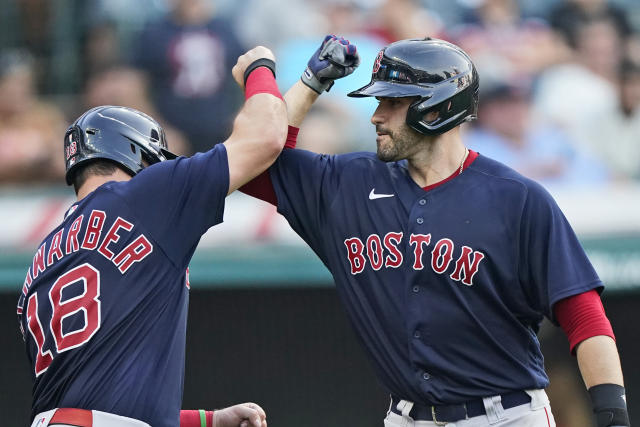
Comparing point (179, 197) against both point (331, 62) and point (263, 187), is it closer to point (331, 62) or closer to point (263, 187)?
point (263, 187)

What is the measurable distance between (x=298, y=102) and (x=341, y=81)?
13.7 feet

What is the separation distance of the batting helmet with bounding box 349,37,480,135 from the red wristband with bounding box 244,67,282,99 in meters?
0.32

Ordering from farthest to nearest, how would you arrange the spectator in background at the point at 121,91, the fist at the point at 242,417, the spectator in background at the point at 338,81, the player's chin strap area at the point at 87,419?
the spectator in background at the point at 121,91 → the spectator in background at the point at 338,81 → the fist at the point at 242,417 → the player's chin strap area at the point at 87,419

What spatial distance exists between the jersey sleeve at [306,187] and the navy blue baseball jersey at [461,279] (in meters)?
0.15

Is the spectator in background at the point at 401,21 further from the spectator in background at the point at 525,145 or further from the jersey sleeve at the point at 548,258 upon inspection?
the jersey sleeve at the point at 548,258

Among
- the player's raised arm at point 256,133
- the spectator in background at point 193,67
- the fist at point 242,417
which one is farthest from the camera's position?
the spectator in background at point 193,67

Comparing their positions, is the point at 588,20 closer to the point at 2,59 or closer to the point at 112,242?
the point at 2,59

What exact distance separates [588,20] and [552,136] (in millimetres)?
1143

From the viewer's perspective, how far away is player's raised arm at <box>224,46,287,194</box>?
351cm

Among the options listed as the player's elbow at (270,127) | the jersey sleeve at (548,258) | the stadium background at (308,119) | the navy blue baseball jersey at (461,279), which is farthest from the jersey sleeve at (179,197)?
the stadium background at (308,119)

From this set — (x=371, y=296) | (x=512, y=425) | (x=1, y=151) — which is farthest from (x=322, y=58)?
(x=1, y=151)

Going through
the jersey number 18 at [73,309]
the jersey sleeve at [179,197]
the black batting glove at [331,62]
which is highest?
the black batting glove at [331,62]

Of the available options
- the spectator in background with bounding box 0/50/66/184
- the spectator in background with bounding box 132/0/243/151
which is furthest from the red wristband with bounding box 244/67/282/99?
the spectator in background with bounding box 0/50/66/184

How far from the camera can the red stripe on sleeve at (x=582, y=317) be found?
139 inches
